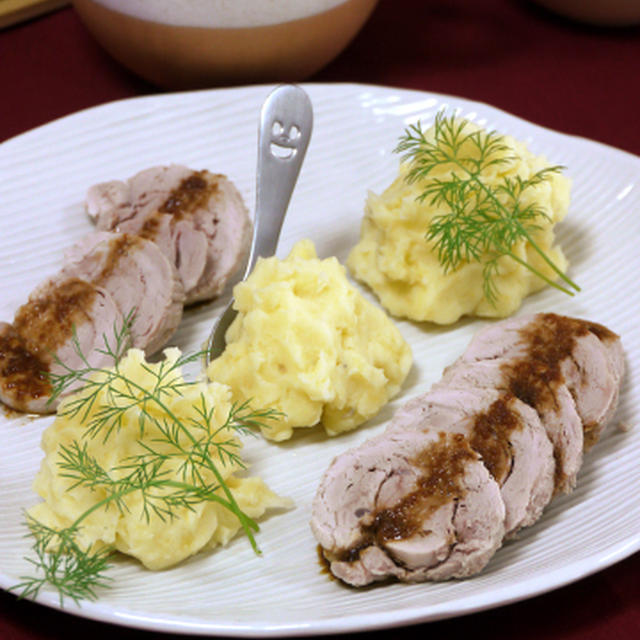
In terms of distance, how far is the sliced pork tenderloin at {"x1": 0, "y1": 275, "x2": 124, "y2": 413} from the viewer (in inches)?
154

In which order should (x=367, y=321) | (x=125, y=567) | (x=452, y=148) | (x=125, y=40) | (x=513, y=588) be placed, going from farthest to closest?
(x=125, y=40), (x=452, y=148), (x=367, y=321), (x=125, y=567), (x=513, y=588)

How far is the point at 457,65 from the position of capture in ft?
21.2

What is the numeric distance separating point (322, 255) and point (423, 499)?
1.89 metres

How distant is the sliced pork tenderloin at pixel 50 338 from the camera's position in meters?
3.92

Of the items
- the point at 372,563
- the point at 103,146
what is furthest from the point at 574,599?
the point at 103,146

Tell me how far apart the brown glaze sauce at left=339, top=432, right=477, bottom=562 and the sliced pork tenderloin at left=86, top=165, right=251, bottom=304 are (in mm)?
1605

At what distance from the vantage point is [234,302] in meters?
4.12

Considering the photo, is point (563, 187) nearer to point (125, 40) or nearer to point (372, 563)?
point (372, 563)

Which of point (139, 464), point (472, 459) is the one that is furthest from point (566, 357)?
point (139, 464)

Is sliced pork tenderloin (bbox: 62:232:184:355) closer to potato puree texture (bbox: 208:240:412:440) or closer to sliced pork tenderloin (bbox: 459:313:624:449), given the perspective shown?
potato puree texture (bbox: 208:240:412:440)

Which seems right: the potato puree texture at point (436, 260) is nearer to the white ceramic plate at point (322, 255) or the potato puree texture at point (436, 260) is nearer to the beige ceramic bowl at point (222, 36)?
the white ceramic plate at point (322, 255)

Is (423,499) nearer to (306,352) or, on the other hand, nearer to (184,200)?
(306,352)

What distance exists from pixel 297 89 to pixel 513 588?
2.59 m

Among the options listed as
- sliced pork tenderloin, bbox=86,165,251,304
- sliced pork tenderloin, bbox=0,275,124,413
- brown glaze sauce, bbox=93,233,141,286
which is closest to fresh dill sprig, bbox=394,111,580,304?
sliced pork tenderloin, bbox=86,165,251,304
